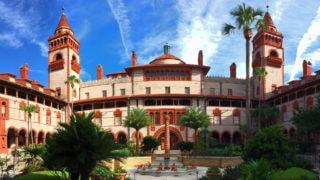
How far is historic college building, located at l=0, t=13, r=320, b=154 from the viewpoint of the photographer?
38.3 metres

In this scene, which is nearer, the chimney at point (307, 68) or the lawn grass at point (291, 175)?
the lawn grass at point (291, 175)

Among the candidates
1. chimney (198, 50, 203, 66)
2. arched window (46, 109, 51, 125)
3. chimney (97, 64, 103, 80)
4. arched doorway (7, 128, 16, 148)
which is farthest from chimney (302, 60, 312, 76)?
arched doorway (7, 128, 16, 148)

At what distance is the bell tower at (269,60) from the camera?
4634 centimetres

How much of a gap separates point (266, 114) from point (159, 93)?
61.3 ft

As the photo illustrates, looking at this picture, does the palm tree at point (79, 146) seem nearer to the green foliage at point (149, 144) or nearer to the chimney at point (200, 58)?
the green foliage at point (149, 144)

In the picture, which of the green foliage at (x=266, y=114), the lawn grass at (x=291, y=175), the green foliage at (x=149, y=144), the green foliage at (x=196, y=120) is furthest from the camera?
the green foliage at (x=266, y=114)

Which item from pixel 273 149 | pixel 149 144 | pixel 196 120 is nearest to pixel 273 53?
pixel 196 120

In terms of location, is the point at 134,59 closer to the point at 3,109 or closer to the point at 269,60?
the point at 3,109

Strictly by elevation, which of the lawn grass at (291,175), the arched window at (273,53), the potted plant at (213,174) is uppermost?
the arched window at (273,53)

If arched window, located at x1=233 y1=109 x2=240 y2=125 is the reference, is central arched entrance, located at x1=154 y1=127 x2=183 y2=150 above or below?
below

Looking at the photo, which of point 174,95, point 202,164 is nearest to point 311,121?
point 202,164

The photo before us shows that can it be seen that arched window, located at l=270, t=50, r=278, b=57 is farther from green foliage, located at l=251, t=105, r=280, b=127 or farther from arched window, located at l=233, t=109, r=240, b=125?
arched window, located at l=233, t=109, r=240, b=125

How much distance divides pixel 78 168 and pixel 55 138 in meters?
1.39

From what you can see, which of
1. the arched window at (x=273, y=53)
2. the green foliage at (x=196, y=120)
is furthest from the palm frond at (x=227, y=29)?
the arched window at (x=273, y=53)
